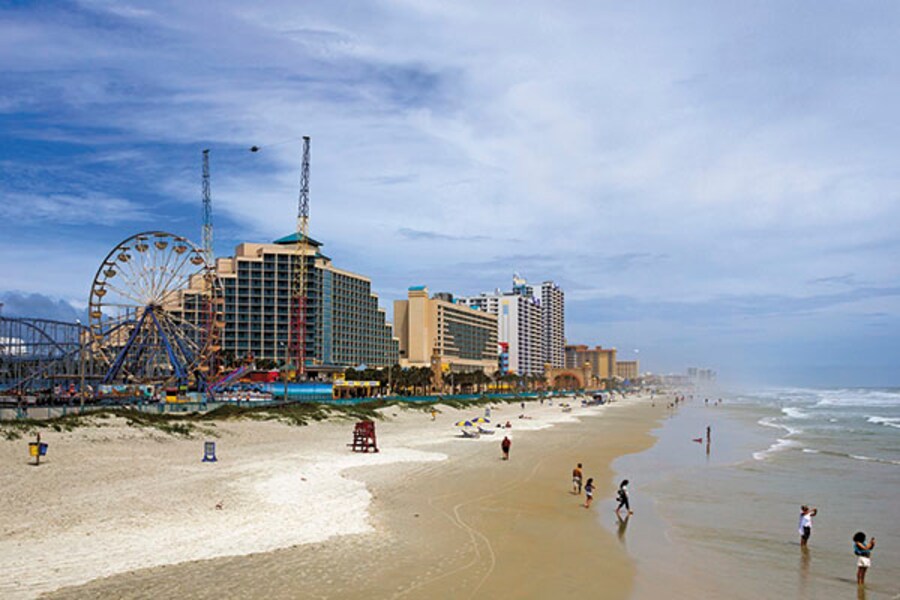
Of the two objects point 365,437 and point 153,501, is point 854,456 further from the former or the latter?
point 153,501

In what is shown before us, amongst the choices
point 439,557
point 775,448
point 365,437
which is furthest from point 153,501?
point 775,448

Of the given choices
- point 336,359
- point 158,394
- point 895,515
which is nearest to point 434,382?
point 336,359

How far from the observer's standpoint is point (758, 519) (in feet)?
82.6

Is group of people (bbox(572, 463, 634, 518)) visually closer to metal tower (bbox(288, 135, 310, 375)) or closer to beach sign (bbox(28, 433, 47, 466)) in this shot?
beach sign (bbox(28, 433, 47, 466))

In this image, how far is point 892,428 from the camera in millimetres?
70875

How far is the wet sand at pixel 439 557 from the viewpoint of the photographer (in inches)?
593

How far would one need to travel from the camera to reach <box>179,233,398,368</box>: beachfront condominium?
14125 cm

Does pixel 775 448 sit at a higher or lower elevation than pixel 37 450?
lower

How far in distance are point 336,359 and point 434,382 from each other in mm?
27544

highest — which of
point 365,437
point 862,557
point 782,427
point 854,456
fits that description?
point 862,557

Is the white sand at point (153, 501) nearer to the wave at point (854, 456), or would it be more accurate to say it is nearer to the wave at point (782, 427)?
the wave at point (854, 456)

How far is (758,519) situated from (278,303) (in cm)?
12899

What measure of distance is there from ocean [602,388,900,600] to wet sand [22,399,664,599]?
1611mm

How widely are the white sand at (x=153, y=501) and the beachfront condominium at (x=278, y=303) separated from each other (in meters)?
100
